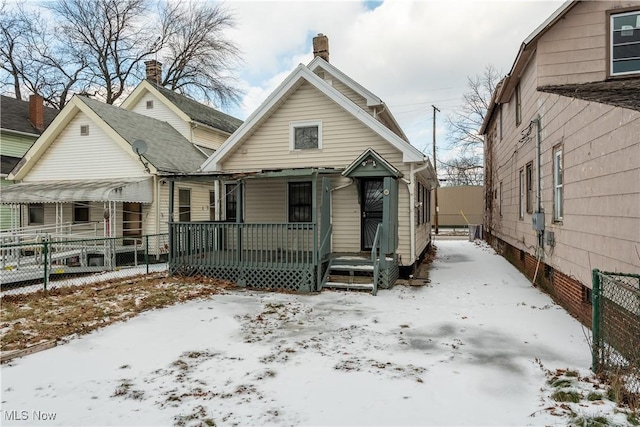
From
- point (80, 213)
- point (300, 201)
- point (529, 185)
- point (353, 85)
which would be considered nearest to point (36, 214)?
point (80, 213)

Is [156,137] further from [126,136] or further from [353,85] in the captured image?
[353,85]

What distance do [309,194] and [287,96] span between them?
9.70 feet

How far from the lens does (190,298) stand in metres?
8.52

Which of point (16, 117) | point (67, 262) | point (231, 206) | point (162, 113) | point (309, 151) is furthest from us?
point (16, 117)

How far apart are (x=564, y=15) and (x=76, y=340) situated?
11.1m

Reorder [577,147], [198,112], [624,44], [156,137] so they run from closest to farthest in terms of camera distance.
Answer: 1. [577,147]
2. [624,44]
3. [156,137]
4. [198,112]

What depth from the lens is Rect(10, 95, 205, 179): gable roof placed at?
15.0m

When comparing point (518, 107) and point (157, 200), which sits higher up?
point (518, 107)

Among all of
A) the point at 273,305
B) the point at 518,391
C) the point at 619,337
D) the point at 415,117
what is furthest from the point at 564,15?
the point at 415,117

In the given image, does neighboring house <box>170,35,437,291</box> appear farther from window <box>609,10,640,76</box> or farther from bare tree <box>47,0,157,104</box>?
bare tree <box>47,0,157,104</box>

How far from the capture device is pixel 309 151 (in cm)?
1155

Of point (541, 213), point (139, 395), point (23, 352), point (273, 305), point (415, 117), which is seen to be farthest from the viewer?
point (415, 117)

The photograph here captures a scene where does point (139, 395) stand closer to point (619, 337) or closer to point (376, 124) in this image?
point (619, 337)

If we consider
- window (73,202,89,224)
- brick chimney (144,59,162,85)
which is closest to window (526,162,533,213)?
window (73,202,89,224)
